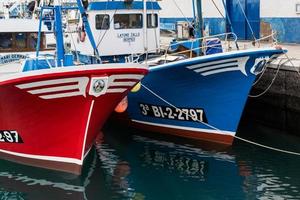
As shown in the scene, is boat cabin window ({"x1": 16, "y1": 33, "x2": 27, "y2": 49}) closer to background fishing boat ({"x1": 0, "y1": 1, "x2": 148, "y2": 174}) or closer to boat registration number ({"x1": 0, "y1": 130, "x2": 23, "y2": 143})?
background fishing boat ({"x1": 0, "y1": 1, "x2": 148, "y2": 174})

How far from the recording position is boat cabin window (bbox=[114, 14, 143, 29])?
13.3m

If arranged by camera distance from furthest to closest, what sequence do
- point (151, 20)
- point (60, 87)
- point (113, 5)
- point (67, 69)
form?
point (151, 20) < point (113, 5) < point (60, 87) < point (67, 69)

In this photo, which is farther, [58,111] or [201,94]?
[201,94]

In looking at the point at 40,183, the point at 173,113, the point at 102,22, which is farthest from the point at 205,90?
the point at 40,183

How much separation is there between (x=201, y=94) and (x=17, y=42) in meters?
4.56

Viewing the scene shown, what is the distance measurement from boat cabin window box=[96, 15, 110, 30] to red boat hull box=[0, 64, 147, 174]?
391cm

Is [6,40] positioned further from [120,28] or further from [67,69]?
[67,69]

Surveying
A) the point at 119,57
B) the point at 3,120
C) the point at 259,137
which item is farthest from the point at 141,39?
the point at 3,120

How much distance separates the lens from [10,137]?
1014 centimetres

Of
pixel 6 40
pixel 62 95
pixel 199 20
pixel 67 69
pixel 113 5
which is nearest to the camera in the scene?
pixel 67 69

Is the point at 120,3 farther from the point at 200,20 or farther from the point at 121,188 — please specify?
the point at 121,188

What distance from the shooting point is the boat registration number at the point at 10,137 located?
1000cm

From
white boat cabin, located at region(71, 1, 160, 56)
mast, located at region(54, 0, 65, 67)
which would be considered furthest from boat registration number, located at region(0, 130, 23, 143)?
white boat cabin, located at region(71, 1, 160, 56)

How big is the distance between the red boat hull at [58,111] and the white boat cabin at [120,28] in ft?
12.3
